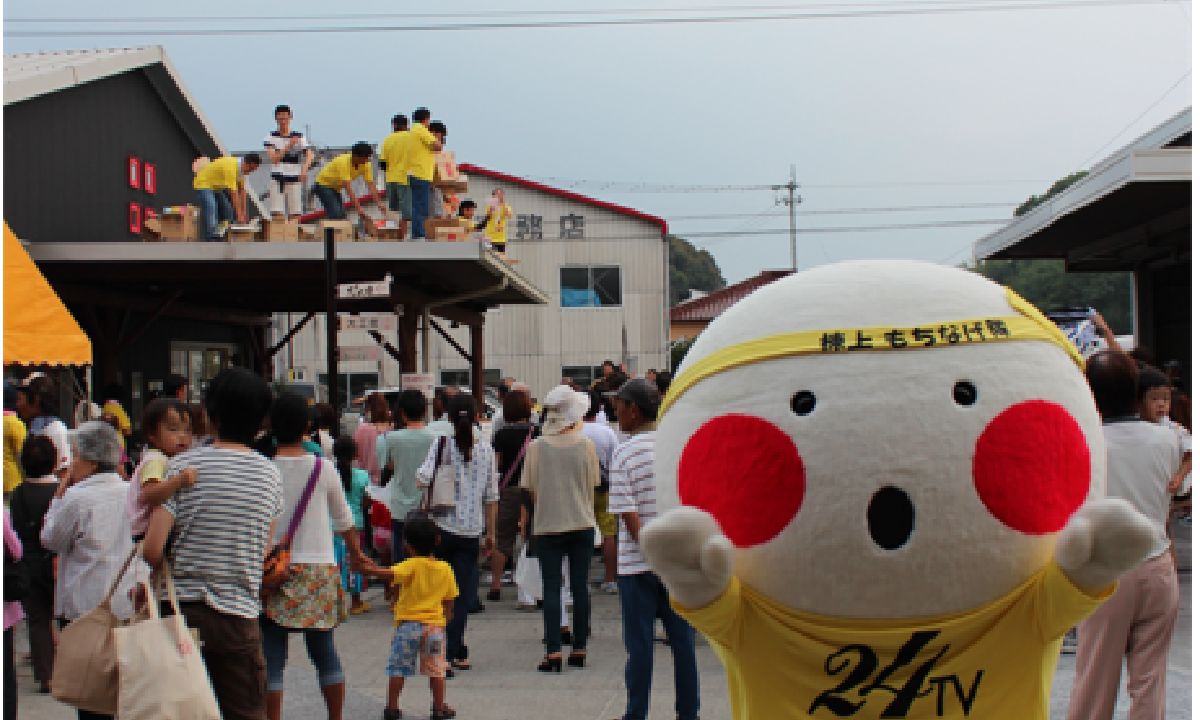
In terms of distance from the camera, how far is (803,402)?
107 inches

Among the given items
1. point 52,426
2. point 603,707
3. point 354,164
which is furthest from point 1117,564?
point 354,164

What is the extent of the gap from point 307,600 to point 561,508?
96.2 inches

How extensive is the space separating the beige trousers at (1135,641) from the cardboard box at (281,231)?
10415 millimetres

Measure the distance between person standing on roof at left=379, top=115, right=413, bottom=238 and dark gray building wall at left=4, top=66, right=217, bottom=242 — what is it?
14.8ft

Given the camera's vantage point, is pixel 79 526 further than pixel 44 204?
No

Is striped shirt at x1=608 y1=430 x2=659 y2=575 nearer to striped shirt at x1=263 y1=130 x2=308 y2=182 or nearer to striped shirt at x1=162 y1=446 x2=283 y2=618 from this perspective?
striped shirt at x1=162 y1=446 x2=283 y2=618

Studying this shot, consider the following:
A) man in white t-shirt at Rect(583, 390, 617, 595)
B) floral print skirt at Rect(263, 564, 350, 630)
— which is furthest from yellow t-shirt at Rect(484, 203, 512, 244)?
floral print skirt at Rect(263, 564, 350, 630)

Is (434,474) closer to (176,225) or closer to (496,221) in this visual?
(176,225)

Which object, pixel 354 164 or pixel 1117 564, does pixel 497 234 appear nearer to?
pixel 354 164

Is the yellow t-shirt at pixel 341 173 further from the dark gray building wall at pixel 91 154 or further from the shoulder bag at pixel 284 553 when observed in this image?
the shoulder bag at pixel 284 553

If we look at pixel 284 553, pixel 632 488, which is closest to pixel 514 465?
pixel 632 488

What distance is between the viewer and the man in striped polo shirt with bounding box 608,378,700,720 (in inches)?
235

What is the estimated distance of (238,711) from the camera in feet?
15.4

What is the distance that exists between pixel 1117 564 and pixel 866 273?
35.3 inches
